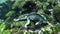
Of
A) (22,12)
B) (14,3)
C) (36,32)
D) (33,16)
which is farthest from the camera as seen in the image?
(14,3)

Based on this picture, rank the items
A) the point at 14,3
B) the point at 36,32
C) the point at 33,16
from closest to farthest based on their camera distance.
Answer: the point at 36,32 < the point at 33,16 < the point at 14,3

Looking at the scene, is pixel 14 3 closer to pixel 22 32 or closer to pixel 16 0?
pixel 16 0

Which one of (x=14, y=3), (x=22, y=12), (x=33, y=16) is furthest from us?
(x=14, y=3)

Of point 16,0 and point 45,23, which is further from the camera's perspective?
point 16,0

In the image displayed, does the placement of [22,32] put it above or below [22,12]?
below

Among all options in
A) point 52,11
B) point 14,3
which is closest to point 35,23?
point 52,11

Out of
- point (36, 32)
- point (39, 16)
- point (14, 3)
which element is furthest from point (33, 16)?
point (14, 3)

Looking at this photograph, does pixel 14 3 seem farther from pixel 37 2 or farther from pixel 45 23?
pixel 45 23

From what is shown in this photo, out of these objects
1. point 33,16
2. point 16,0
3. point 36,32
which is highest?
point 16,0

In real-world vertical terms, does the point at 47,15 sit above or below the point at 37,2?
below
